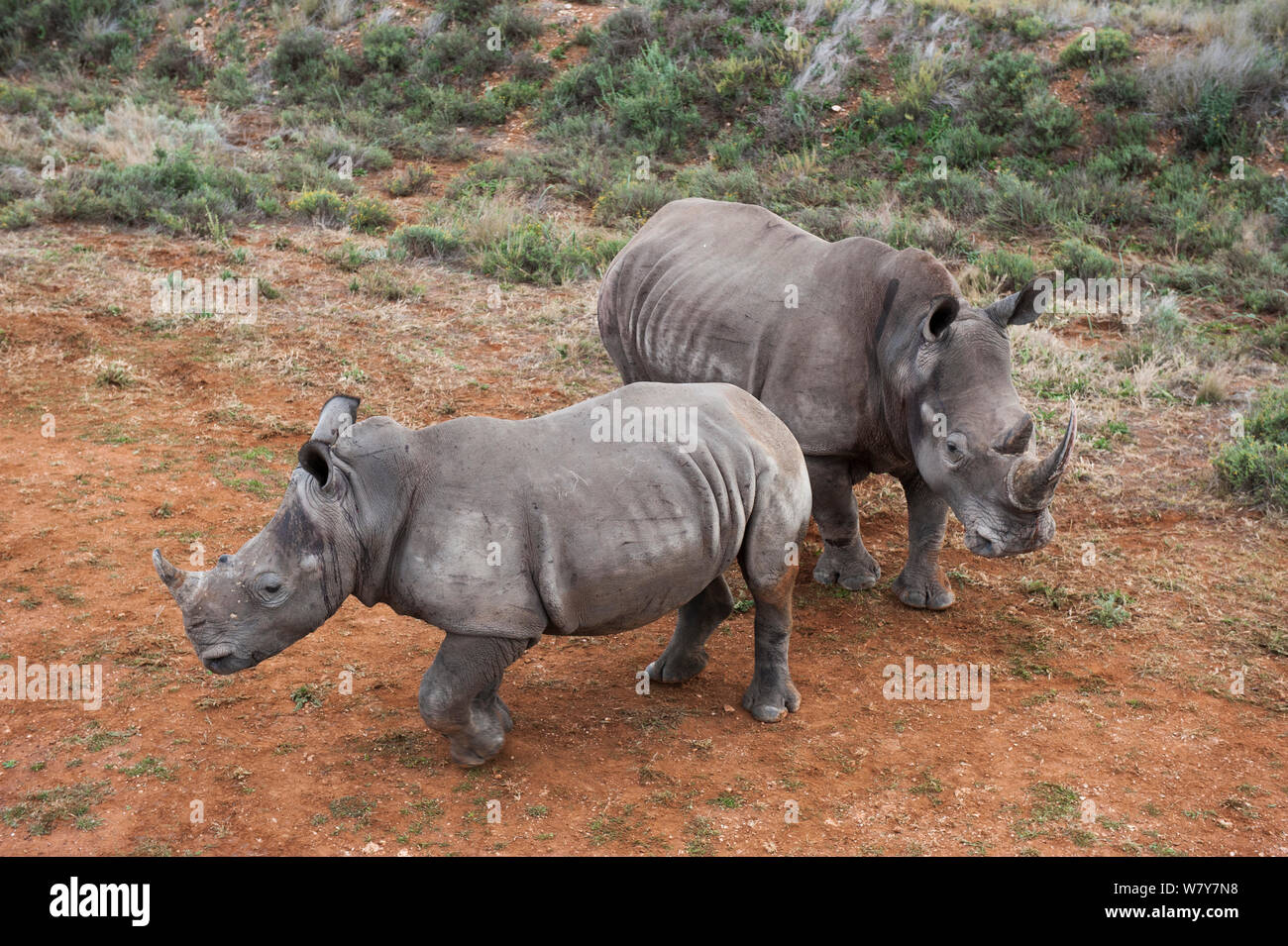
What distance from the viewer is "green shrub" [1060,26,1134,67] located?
14.9m

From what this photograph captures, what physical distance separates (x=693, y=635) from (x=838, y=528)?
141cm

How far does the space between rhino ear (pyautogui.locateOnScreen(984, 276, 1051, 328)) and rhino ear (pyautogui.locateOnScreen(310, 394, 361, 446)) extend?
3.12 meters

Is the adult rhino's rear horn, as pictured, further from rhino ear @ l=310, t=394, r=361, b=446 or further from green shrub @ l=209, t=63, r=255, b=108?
green shrub @ l=209, t=63, r=255, b=108

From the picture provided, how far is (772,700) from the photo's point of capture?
5562mm

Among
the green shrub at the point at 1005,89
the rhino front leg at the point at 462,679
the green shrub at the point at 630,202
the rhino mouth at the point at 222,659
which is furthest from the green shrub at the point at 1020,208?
the rhino mouth at the point at 222,659

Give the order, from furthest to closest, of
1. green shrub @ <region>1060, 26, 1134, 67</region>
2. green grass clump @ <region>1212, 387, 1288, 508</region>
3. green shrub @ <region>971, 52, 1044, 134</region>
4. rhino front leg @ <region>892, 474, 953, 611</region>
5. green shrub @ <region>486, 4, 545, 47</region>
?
green shrub @ <region>486, 4, 545, 47</region> → green shrub @ <region>1060, 26, 1134, 67</region> → green shrub @ <region>971, 52, 1044, 134</region> → green grass clump @ <region>1212, 387, 1288, 508</region> → rhino front leg @ <region>892, 474, 953, 611</region>

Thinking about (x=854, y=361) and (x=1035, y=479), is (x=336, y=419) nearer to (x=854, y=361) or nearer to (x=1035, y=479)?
(x=854, y=361)

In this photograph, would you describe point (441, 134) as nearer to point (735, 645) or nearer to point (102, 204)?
point (102, 204)

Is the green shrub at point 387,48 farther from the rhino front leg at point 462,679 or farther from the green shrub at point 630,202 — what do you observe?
the rhino front leg at point 462,679

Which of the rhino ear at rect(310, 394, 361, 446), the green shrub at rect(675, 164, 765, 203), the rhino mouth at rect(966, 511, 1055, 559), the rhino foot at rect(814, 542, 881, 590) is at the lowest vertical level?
the rhino foot at rect(814, 542, 881, 590)

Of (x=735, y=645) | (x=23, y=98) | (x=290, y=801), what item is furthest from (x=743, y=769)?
(x=23, y=98)

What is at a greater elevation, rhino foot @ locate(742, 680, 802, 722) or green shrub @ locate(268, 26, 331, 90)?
green shrub @ locate(268, 26, 331, 90)

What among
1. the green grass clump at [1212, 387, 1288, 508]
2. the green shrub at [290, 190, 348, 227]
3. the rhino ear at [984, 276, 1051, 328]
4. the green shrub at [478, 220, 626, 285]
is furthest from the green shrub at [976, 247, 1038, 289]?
the green shrub at [290, 190, 348, 227]

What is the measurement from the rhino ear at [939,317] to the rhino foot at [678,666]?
1.92 m
